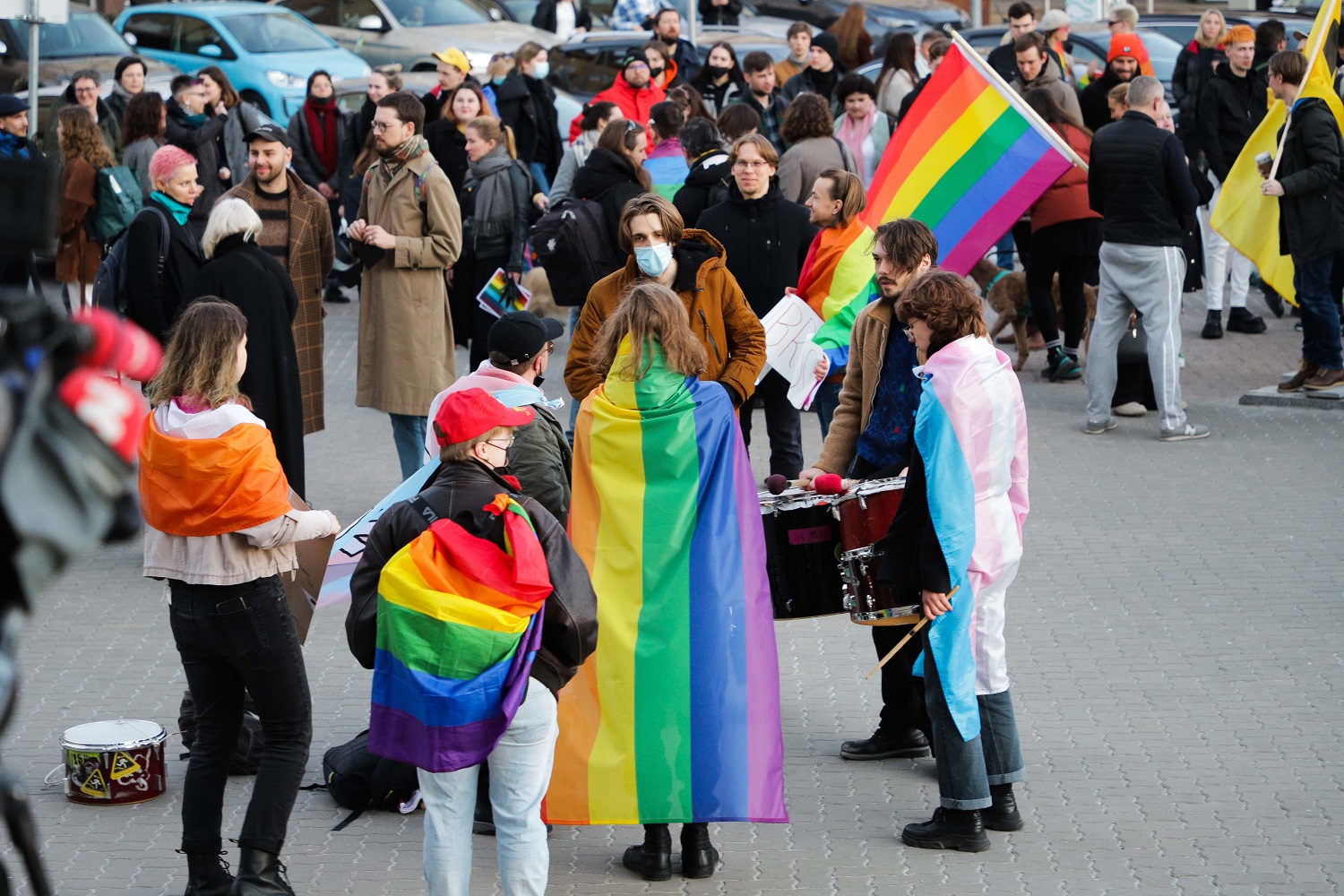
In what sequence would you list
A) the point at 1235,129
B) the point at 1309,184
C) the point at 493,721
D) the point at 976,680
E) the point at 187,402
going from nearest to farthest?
the point at 493,721 < the point at 187,402 < the point at 976,680 < the point at 1309,184 < the point at 1235,129

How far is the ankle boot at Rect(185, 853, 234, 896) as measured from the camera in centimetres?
507

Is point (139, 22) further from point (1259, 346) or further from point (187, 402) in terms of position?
point (187, 402)

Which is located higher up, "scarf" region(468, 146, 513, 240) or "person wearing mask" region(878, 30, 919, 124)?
"person wearing mask" region(878, 30, 919, 124)

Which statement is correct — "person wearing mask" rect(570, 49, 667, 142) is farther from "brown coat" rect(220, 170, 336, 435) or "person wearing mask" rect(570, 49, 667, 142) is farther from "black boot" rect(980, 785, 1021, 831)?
"black boot" rect(980, 785, 1021, 831)

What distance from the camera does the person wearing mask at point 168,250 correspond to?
26.6ft

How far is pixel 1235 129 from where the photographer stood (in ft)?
45.9

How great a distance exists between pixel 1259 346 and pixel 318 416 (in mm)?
8302

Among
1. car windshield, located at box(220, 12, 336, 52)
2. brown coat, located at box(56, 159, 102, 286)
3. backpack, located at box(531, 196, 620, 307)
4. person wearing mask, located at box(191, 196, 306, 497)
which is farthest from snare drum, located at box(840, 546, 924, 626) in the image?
car windshield, located at box(220, 12, 336, 52)

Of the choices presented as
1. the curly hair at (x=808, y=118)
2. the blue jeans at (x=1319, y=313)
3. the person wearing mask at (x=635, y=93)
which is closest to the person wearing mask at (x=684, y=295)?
the curly hair at (x=808, y=118)

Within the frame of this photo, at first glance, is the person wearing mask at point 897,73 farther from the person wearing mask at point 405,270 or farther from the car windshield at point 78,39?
the car windshield at point 78,39

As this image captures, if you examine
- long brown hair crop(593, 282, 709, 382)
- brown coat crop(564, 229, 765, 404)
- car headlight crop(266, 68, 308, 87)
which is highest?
car headlight crop(266, 68, 308, 87)

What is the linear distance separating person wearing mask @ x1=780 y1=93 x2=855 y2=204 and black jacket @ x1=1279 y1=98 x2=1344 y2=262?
2989 millimetres

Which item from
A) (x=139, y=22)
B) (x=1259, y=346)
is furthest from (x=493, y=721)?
(x=139, y=22)

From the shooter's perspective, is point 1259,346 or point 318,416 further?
point 1259,346
